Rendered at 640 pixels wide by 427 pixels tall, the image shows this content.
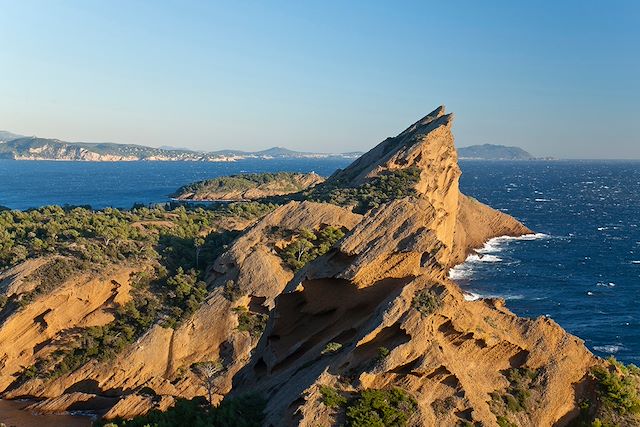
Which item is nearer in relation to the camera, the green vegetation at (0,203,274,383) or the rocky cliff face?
the rocky cliff face

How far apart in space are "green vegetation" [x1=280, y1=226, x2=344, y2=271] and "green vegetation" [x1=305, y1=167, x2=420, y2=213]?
11.7m

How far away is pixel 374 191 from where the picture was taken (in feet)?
251

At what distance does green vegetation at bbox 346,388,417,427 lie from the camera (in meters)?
20.4

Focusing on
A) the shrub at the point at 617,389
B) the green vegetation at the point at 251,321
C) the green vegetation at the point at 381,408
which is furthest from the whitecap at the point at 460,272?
the green vegetation at the point at 381,408

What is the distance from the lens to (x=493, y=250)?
9706cm

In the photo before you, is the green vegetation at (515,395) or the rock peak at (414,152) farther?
the rock peak at (414,152)

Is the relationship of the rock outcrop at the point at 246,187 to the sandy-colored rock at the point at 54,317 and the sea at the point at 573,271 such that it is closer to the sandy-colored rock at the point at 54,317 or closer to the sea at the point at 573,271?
the sea at the point at 573,271

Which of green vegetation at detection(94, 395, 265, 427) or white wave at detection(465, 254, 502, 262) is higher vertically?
green vegetation at detection(94, 395, 265, 427)

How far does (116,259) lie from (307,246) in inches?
768

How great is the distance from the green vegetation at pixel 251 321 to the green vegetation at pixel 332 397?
2660cm

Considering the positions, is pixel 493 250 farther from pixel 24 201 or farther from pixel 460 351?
pixel 24 201

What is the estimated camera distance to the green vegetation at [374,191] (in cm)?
7125

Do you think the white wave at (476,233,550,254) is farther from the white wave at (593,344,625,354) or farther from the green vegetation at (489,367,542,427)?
the green vegetation at (489,367,542,427)

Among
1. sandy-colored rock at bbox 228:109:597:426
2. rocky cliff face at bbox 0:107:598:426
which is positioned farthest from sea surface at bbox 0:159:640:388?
rocky cliff face at bbox 0:107:598:426
